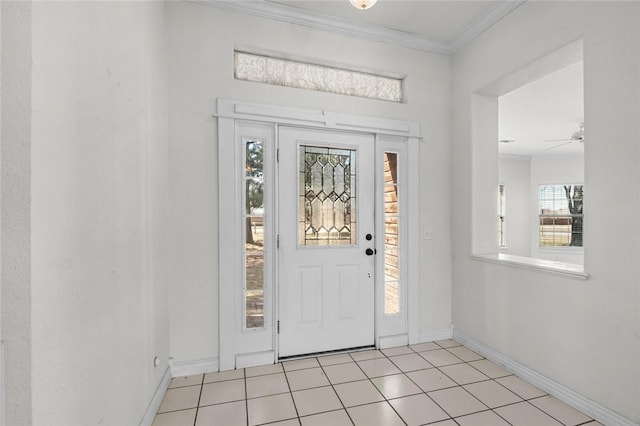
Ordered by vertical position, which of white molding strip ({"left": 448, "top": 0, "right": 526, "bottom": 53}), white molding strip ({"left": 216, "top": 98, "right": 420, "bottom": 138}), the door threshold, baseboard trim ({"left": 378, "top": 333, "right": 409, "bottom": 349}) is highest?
white molding strip ({"left": 448, "top": 0, "right": 526, "bottom": 53})

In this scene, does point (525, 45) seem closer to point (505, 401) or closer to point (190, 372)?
point (505, 401)

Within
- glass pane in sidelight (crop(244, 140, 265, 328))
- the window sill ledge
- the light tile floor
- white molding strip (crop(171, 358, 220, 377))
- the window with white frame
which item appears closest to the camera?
the light tile floor

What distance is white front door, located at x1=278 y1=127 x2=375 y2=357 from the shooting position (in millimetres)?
2770

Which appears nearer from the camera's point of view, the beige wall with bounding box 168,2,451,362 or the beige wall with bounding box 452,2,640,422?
the beige wall with bounding box 452,2,640,422

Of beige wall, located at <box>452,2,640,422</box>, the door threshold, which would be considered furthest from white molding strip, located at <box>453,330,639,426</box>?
the door threshold

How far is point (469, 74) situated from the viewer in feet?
10.00

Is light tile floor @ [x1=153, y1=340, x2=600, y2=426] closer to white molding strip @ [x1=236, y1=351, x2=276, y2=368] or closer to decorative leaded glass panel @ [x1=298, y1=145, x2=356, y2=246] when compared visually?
white molding strip @ [x1=236, y1=351, x2=276, y2=368]

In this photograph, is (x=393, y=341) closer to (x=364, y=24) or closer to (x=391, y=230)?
(x=391, y=230)

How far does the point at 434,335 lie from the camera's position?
126 inches

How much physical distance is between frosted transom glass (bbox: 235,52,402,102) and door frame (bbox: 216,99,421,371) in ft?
0.93

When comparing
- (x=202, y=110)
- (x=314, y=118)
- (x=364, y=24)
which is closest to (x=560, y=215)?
(x=364, y=24)

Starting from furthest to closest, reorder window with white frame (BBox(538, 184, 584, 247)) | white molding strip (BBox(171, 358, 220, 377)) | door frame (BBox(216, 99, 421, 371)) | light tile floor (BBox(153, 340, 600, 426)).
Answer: window with white frame (BBox(538, 184, 584, 247)) → door frame (BBox(216, 99, 421, 371)) → white molding strip (BBox(171, 358, 220, 377)) → light tile floor (BBox(153, 340, 600, 426))

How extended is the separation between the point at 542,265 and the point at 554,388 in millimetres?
868

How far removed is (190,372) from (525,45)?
3.72 metres
